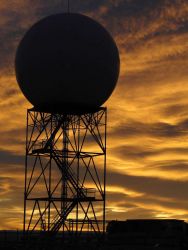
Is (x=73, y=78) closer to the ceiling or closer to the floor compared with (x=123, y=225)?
closer to the ceiling

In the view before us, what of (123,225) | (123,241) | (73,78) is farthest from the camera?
(123,225)

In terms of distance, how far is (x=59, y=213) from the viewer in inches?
1892

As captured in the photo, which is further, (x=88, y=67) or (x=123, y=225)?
(x=123, y=225)

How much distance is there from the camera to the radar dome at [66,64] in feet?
150

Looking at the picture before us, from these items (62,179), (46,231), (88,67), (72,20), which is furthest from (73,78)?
(46,231)

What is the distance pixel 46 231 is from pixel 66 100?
33.5 ft

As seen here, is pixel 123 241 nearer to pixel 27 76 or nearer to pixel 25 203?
pixel 25 203

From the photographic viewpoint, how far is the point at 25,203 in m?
47.9

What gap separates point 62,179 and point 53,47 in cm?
1011

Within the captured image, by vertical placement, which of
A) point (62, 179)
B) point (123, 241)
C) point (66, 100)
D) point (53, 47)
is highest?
point (53, 47)

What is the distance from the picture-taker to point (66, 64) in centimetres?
4547

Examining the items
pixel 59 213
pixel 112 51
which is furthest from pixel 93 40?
pixel 59 213

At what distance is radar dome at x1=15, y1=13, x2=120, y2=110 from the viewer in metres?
45.6

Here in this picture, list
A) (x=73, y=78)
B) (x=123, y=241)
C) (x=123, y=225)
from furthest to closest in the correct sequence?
(x=123, y=225) < (x=123, y=241) < (x=73, y=78)
